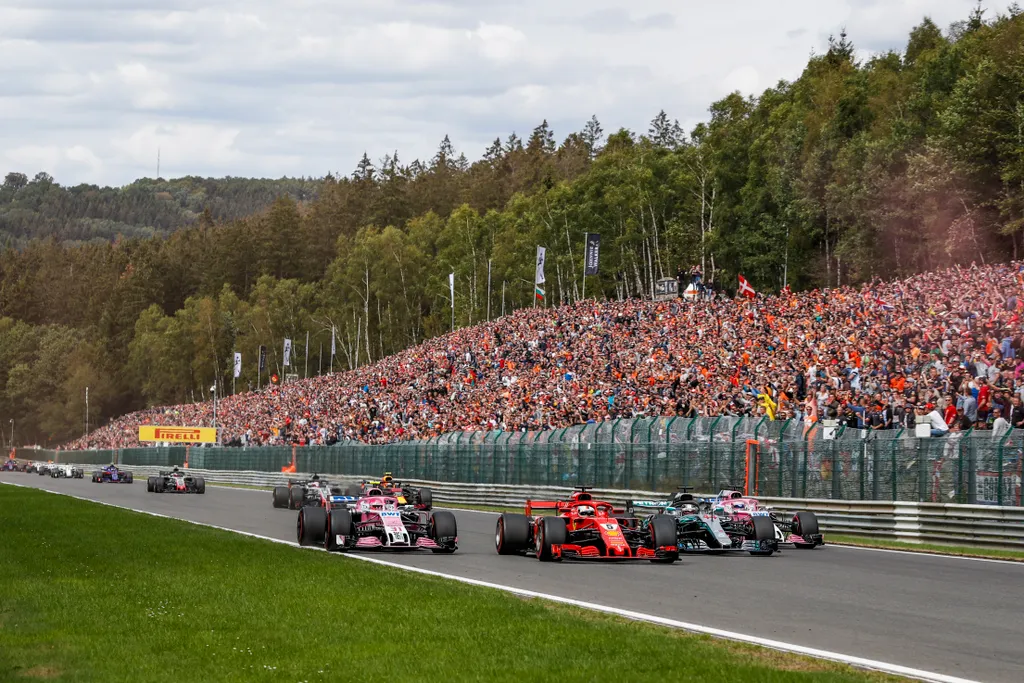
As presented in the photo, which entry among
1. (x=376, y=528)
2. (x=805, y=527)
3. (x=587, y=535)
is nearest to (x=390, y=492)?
(x=376, y=528)

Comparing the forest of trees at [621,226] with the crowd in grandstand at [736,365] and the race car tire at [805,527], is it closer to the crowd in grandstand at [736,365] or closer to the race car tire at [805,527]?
the crowd in grandstand at [736,365]

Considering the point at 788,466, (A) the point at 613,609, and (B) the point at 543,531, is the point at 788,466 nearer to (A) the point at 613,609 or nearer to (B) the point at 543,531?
(B) the point at 543,531

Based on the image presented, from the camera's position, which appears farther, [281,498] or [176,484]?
[176,484]

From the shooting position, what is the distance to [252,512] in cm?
3816

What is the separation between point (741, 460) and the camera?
3019 cm

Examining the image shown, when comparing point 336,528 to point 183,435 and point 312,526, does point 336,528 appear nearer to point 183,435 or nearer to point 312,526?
point 312,526

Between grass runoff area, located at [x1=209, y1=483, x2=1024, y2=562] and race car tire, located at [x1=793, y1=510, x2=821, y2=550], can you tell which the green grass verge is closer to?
grass runoff area, located at [x1=209, y1=483, x2=1024, y2=562]

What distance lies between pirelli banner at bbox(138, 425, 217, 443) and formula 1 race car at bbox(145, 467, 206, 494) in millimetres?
42715

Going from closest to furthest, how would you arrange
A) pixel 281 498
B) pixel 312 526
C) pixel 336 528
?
pixel 336 528, pixel 312 526, pixel 281 498

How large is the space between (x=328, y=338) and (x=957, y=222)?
8731 centimetres

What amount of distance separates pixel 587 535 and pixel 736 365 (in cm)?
1897

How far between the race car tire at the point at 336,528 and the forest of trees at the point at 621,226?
118 feet

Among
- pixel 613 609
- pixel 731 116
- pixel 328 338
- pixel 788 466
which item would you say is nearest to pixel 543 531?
pixel 613 609

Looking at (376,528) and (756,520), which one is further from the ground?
(756,520)
